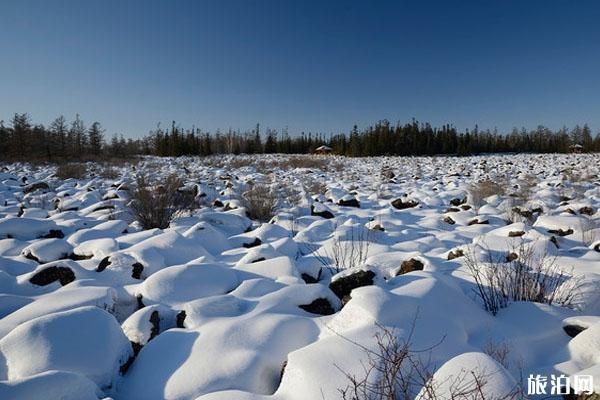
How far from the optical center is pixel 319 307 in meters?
2.80

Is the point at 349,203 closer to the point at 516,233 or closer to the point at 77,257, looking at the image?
the point at 516,233

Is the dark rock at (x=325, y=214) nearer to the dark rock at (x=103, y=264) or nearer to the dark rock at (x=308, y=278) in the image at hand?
the dark rock at (x=308, y=278)

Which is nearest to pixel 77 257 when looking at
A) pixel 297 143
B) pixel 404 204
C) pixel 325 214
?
pixel 325 214

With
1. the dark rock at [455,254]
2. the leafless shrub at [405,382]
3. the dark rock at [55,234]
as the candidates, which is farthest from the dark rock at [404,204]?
the dark rock at [55,234]

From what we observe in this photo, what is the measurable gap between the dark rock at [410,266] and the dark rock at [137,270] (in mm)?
2671

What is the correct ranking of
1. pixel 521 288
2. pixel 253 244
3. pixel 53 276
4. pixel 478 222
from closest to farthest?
pixel 521 288, pixel 53 276, pixel 253 244, pixel 478 222

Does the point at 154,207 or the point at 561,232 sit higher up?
the point at 154,207

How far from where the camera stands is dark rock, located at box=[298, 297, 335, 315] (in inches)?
109

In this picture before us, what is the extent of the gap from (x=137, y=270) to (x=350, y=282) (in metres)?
2.26

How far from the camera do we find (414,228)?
5707 millimetres

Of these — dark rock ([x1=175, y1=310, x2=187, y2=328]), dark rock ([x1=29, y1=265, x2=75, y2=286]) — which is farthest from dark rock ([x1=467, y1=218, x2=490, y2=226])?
dark rock ([x1=29, y1=265, x2=75, y2=286])

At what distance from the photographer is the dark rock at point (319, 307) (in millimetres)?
2773

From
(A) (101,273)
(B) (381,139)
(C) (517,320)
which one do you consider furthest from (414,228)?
(B) (381,139)

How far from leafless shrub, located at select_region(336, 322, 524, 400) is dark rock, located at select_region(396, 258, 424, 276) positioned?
1361 millimetres
